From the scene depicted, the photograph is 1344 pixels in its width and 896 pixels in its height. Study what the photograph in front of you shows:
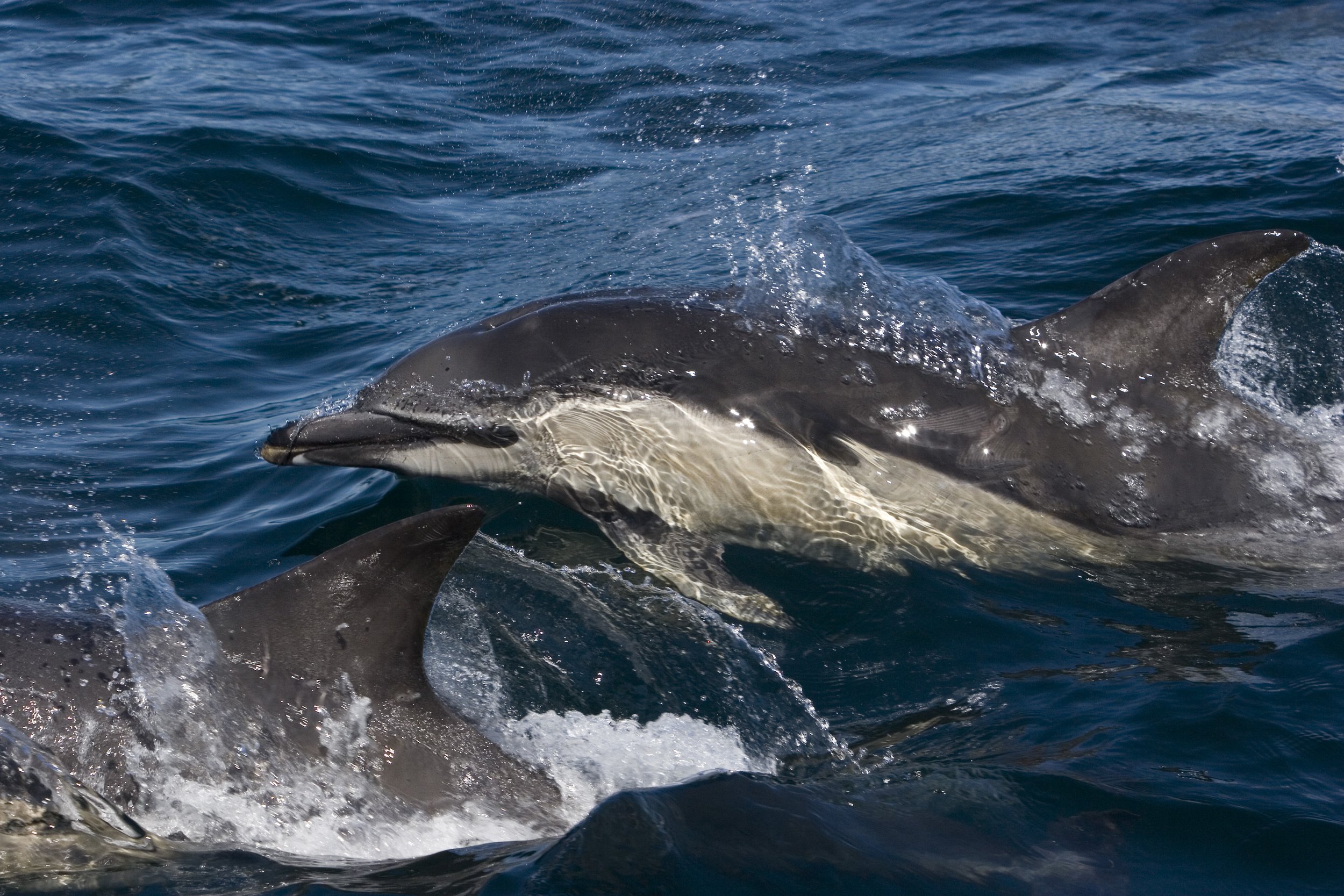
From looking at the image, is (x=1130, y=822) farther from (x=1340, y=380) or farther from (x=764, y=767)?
(x=1340, y=380)

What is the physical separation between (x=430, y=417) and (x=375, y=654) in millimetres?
3084

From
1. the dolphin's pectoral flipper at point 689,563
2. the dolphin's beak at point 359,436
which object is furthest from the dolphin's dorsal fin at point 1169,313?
the dolphin's beak at point 359,436

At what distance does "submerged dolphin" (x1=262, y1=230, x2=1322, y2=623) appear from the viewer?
23.2 feet

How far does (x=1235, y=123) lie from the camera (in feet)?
46.7

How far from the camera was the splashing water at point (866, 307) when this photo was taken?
7.44 metres

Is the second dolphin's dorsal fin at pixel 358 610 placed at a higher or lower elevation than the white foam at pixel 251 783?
higher

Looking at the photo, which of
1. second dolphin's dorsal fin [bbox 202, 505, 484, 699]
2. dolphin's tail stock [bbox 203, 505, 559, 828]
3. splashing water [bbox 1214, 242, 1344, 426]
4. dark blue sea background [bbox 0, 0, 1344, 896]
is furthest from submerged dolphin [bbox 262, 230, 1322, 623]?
second dolphin's dorsal fin [bbox 202, 505, 484, 699]

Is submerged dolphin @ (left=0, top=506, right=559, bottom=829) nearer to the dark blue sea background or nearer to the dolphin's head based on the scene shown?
the dark blue sea background

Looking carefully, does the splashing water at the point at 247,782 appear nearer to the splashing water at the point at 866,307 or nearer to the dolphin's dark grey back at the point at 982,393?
the dolphin's dark grey back at the point at 982,393

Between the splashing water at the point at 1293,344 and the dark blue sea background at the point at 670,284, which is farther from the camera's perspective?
the splashing water at the point at 1293,344

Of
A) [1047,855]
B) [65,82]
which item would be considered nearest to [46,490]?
[1047,855]

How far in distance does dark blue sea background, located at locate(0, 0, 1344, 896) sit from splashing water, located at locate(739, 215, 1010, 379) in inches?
21.2

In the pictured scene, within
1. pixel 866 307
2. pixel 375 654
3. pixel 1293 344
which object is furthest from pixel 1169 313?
pixel 375 654

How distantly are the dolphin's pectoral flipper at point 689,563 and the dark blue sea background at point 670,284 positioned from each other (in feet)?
0.54
